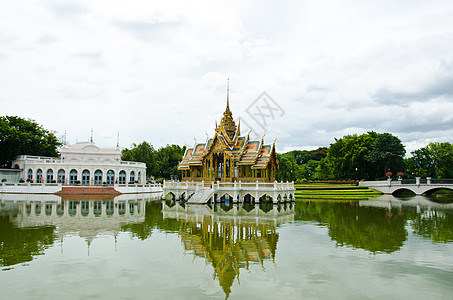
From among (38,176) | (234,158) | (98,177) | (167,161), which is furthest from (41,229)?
(167,161)

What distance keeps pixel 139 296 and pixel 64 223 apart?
1256cm

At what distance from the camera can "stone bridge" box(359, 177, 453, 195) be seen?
136 feet

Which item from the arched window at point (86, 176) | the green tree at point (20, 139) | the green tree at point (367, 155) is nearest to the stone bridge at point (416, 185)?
the green tree at point (367, 155)

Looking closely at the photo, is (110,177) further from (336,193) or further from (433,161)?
(433,161)

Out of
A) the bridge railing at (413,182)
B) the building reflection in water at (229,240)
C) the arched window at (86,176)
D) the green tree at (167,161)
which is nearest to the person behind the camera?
the building reflection in water at (229,240)

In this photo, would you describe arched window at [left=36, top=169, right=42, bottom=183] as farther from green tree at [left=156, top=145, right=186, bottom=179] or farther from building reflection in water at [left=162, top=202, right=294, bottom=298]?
building reflection in water at [left=162, top=202, right=294, bottom=298]

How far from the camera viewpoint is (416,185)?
43156mm

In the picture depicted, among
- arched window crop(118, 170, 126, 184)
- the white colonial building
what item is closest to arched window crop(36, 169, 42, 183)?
the white colonial building

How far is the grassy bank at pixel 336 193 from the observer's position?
40250mm

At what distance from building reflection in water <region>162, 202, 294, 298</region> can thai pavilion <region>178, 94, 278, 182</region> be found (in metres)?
10.9

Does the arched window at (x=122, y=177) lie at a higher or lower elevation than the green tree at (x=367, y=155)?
lower

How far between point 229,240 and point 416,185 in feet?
123

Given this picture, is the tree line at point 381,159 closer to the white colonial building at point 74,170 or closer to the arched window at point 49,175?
the white colonial building at point 74,170

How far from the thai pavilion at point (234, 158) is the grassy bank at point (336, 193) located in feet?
29.3
